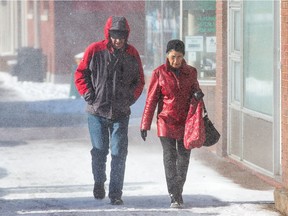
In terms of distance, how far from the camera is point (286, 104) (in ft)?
35.3

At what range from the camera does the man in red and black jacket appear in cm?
995

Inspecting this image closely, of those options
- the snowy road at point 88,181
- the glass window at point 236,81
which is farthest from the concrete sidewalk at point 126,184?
the glass window at point 236,81

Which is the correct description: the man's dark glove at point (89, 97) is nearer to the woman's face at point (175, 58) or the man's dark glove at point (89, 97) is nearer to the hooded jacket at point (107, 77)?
the hooded jacket at point (107, 77)

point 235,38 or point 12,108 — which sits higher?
point 235,38

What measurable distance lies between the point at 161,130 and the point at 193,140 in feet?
1.22

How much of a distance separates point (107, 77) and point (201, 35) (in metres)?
6.46

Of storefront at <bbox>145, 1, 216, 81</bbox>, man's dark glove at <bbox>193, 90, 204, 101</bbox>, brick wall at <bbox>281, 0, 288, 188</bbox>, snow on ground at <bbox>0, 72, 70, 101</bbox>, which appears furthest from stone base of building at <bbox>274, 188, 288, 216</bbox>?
snow on ground at <bbox>0, 72, 70, 101</bbox>

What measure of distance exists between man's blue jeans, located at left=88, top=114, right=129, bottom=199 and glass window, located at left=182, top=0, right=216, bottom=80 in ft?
19.4

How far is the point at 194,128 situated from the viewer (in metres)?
9.64

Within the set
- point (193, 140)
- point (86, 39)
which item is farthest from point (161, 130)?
point (86, 39)

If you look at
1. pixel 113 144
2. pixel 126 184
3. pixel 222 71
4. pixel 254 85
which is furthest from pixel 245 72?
pixel 113 144

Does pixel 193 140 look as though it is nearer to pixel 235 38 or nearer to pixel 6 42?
pixel 235 38

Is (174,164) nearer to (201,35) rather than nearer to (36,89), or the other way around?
(201,35)

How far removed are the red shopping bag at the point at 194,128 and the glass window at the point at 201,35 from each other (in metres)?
6.16
